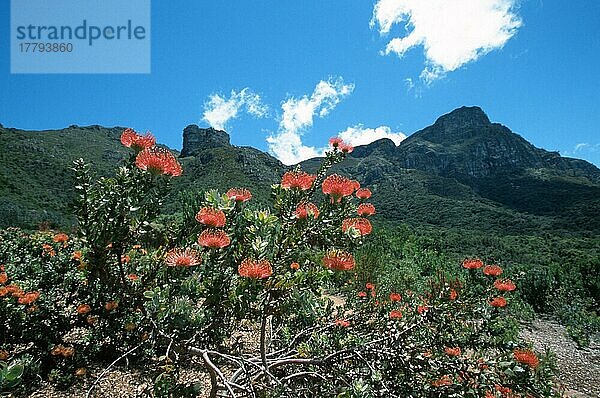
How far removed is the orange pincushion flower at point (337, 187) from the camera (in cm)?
194

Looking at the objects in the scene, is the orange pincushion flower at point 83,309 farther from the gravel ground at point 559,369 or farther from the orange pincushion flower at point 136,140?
the orange pincushion flower at point 136,140

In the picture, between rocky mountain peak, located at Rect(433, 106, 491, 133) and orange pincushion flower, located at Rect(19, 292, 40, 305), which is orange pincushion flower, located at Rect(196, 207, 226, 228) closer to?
orange pincushion flower, located at Rect(19, 292, 40, 305)

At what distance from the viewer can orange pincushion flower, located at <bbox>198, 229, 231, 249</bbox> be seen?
161 centimetres

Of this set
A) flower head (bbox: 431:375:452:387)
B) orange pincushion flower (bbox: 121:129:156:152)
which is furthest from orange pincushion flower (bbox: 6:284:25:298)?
flower head (bbox: 431:375:452:387)

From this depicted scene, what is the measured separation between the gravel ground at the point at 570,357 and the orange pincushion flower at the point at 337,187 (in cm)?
487

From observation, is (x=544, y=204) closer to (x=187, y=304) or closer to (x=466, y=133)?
(x=466, y=133)

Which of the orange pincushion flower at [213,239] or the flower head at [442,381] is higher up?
the orange pincushion flower at [213,239]

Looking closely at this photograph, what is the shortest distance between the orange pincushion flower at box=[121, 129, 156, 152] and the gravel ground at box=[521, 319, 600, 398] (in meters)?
5.80

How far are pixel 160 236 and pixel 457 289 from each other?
1821mm

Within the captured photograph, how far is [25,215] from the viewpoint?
21422 millimetres

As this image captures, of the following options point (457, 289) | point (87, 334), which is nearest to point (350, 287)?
point (87, 334)

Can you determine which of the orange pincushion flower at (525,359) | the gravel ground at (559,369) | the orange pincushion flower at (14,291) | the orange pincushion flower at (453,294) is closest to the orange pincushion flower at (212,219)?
the gravel ground at (559,369)

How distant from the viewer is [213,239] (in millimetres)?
1620

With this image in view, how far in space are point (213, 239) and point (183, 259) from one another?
197mm
